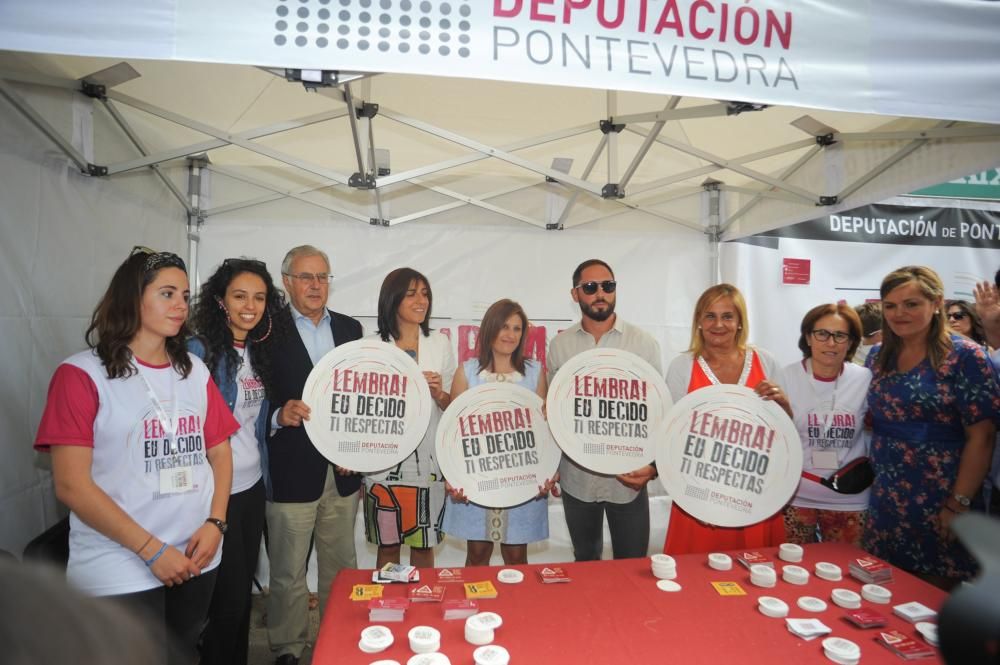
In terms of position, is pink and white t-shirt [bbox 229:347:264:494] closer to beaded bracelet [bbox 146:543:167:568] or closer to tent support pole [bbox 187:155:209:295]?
beaded bracelet [bbox 146:543:167:568]

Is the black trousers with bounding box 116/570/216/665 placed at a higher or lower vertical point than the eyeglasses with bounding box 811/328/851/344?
lower

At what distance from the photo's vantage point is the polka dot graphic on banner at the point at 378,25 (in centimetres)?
134

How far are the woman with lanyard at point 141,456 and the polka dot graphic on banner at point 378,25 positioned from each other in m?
1.02

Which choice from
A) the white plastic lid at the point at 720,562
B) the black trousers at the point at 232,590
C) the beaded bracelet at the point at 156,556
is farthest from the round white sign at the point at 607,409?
the beaded bracelet at the point at 156,556

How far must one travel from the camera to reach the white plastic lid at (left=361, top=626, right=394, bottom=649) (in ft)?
4.84

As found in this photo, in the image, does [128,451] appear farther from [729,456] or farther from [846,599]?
[729,456]

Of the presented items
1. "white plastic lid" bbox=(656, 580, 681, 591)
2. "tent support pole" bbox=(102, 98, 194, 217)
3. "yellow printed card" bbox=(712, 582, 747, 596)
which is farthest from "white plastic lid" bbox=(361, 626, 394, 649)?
"tent support pole" bbox=(102, 98, 194, 217)

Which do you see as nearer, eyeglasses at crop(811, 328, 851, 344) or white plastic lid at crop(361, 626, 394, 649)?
white plastic lid at crop(361, 626, 394, 649)

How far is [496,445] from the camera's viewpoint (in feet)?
9.06

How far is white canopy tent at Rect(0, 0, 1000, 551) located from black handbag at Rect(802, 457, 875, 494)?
1.34 metres

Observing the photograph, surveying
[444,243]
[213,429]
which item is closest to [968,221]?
[444,243]

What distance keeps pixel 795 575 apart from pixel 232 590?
6.87 ft

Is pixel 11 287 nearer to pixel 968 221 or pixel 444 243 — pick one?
pixel 444 243

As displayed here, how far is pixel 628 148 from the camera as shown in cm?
372
